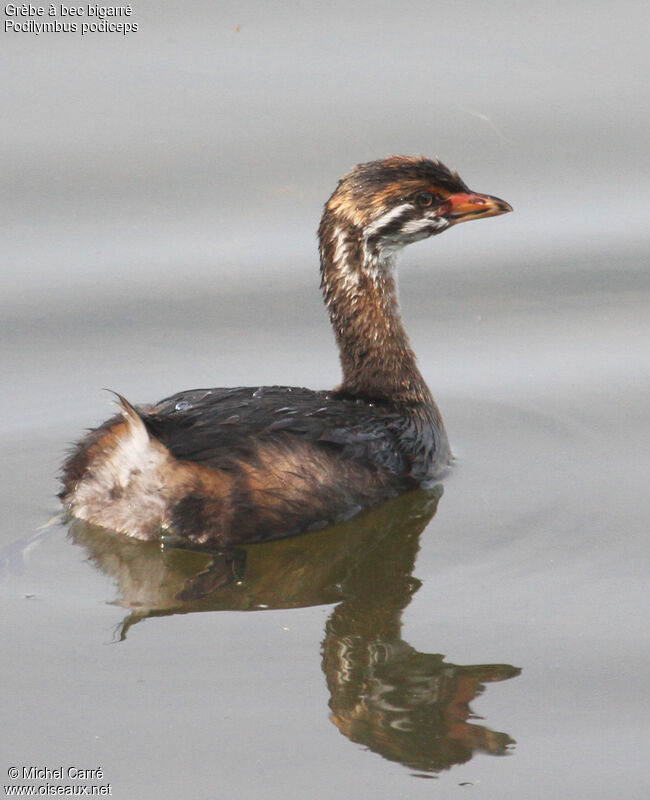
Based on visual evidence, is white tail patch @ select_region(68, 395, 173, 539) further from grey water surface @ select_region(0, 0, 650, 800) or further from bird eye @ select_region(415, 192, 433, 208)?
bird eye @ select_region(415, 192, 433, 208)

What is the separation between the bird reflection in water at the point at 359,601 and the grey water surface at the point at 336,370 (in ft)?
0.04

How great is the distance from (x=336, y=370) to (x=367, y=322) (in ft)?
2.44

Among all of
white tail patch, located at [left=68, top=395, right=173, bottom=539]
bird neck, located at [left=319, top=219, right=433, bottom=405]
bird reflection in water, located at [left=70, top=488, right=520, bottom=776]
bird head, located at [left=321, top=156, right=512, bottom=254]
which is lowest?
bird reflection in water, located at [left=70, top=488, right=520, bottom=776]

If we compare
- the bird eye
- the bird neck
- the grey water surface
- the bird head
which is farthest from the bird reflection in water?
the bird eye

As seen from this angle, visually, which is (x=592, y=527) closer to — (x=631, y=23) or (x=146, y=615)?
(x=146, y=615)

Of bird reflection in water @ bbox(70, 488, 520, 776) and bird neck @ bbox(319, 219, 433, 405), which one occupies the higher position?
bird neck @ bbox(319, 219, 433, 405)

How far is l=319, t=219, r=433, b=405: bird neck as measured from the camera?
24.4 feet

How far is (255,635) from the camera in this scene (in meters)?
5.89

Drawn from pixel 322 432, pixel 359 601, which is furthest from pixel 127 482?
pixel 359 601

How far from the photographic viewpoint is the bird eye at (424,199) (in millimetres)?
7426

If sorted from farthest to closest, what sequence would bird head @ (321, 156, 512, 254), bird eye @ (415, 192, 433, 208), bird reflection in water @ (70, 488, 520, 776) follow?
bird eye @ (415, 192, 433, 208) → bird head @ (321, 156, 512, 254) → bird reflection in water @ (70, 488, 520, 776)

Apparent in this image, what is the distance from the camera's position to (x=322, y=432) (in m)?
6.70

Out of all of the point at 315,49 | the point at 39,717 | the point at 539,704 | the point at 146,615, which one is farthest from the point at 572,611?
the point at 315,49

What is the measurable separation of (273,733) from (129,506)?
152 centimetres
